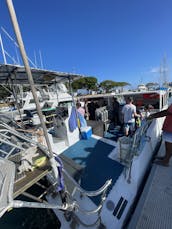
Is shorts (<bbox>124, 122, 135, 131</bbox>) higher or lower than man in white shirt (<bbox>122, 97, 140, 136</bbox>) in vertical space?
lower

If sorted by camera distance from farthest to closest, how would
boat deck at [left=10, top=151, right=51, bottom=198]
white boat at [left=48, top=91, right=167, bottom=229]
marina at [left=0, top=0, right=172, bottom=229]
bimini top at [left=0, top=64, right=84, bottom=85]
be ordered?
1. bimini top at [left=0, top=64, right=84, bottom=85]
2. white boat at [left=48, top=91, right=167, bottom=229]
3. marina at [left=0, top=0, right=172, bottom=229]
4. boat deck at [left=10, top=151, right=51, bottom=198]

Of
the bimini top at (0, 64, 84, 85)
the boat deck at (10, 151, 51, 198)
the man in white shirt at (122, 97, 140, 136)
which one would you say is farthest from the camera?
the man in white shirt at (122, 97, 140, 136)

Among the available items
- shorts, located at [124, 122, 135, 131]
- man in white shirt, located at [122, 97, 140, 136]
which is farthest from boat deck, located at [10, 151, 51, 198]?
shorts, located at [124, 122, 135, 131]

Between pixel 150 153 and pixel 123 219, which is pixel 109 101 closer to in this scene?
pixel 150 153

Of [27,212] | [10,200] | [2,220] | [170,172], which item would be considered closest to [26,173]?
[10,200]

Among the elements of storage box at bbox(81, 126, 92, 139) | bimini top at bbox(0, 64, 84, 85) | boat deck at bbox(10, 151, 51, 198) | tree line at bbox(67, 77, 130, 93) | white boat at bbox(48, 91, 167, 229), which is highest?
tree line at bbox(67, 77, 130, 93)

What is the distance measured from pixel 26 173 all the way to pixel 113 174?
1980 millimetres

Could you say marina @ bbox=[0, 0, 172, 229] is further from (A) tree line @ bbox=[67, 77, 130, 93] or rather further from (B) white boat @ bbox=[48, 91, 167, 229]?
(A) tree line @ bbox=[67, 77, 130, 93]

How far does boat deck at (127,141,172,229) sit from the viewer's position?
204cm

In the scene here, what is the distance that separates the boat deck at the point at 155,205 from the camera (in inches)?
80.5

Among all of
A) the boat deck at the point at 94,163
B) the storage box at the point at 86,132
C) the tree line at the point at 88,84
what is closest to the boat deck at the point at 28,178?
the boat deck at the point at 94,163

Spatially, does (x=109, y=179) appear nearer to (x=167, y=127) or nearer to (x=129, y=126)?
(x=167, y=127)

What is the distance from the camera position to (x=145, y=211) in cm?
223

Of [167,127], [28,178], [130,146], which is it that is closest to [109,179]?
[130,146]
